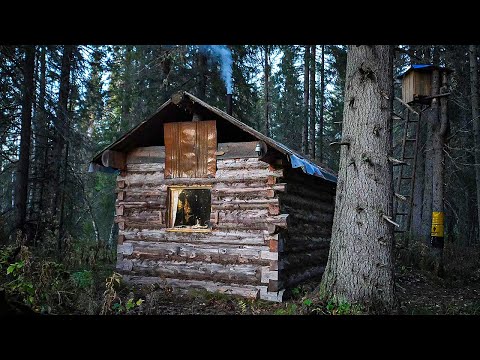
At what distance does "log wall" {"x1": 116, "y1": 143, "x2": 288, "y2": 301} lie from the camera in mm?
9250

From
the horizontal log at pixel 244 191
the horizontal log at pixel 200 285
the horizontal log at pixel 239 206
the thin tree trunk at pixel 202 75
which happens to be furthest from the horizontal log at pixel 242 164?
the thin tree trunk at pixel 202 75

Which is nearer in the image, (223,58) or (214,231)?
(214,231)

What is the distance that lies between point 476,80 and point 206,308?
14.1 meters

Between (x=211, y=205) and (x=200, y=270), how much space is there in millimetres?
1726

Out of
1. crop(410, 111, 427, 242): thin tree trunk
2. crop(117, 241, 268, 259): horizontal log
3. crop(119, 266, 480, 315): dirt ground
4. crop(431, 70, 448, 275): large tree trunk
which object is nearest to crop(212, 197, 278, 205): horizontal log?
crop(117, 241, 268, 259): horizontal log

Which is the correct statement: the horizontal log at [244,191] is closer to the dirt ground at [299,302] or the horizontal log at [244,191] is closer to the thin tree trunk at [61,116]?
the dirt ground at [299,302]

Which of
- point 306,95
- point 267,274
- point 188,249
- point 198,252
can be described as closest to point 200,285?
point 198,252

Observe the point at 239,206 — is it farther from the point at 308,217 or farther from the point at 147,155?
the point at 147,155

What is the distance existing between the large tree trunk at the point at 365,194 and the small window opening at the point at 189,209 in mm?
4018

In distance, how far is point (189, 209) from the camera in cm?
1132

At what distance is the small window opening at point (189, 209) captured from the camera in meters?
10.4

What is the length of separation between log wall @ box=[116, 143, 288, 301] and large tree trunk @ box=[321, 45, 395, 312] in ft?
7.03
